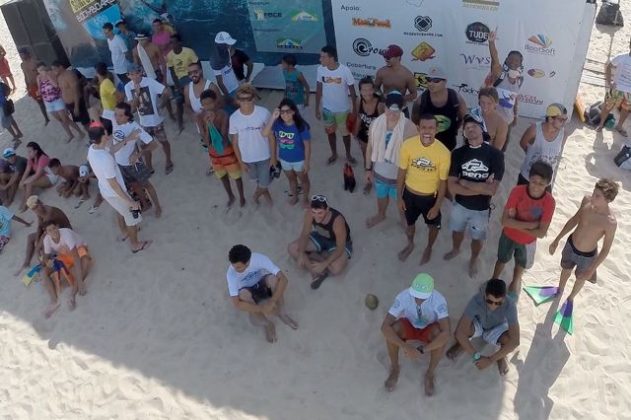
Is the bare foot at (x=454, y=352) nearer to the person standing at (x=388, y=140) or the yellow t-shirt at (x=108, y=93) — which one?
the person standing at (x=388, y=140)

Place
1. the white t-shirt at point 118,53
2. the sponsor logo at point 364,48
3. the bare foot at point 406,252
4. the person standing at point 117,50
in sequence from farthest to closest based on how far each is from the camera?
the white t-shirt at point 118,53
the person standing at point 117,50
the sponsor logo at point 364,48
the bare foot at point 406,252

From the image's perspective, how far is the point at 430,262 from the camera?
6.18 m

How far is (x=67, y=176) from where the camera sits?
821 centimetres

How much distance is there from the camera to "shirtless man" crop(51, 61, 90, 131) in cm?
876

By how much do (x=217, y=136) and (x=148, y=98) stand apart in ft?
5.09

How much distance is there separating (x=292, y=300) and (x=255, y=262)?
0.85 m

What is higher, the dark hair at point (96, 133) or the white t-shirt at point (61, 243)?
the dark hair at point (96, 133)

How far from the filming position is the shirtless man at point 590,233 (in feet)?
15.6

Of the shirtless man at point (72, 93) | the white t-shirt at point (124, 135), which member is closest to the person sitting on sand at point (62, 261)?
the white t-shirt at point (124, 135)

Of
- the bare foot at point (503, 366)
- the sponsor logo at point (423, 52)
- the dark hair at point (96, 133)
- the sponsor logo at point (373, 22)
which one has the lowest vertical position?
the bare foot at point (503, 366)

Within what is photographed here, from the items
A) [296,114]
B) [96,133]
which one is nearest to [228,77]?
→ [296,114]

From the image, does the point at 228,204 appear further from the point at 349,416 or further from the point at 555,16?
the point at 555,16

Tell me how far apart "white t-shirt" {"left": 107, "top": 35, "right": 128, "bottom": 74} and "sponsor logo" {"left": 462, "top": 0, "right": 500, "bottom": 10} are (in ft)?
18.4

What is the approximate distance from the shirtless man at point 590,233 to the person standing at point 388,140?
1757mm
